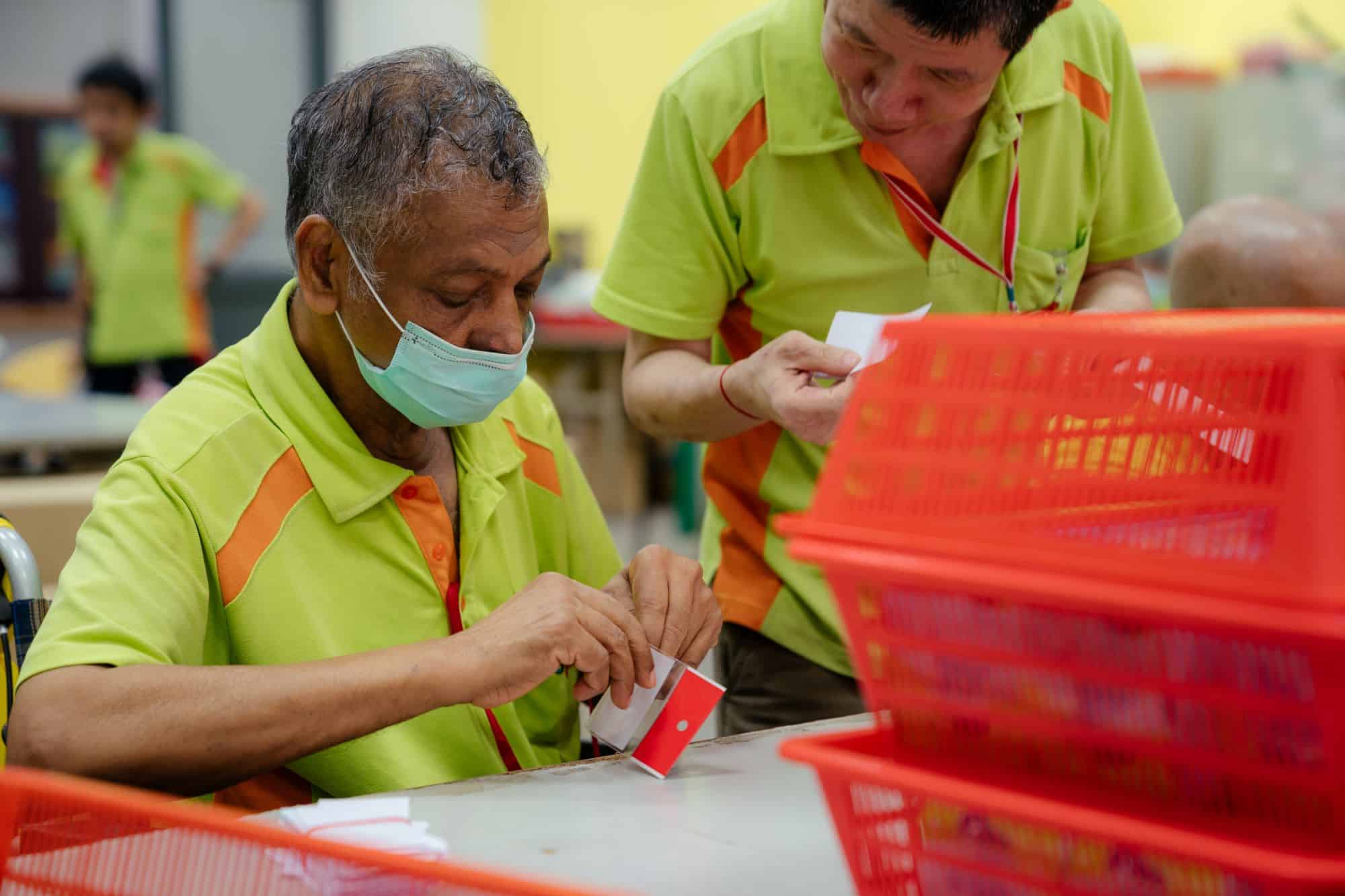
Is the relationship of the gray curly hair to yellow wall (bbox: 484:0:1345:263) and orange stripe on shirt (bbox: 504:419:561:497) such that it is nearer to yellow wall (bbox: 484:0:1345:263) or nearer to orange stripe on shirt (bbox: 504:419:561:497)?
orange stripe on shirt (bbox: 504:419:561:497)

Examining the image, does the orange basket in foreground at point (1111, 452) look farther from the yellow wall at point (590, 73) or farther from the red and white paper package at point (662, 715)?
the yellow wall at point (590, 73)

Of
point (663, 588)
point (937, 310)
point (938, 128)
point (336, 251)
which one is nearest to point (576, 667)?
point (663, 588)

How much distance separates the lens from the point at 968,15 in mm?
1344

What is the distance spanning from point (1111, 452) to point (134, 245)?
18.3 ft

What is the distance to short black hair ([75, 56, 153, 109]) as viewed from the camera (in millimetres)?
5438

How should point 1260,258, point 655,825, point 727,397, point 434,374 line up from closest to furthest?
point 655,825 < point 434,374 < point 727,397 < point 1260,258

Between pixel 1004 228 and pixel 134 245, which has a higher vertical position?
pixel 1004 228

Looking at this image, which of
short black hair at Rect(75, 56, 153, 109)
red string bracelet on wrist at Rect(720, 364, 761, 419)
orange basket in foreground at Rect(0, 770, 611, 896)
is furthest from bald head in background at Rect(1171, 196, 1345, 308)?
short black hair at Rect(75, 56, 153, 109)

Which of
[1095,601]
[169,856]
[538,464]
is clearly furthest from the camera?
[538,464]

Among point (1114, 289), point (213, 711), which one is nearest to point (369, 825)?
point (213, 711)

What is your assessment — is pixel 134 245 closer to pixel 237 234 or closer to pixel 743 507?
pixel 237 234

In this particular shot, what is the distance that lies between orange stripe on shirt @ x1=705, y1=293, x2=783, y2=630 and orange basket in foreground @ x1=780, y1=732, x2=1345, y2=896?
3.10 feet

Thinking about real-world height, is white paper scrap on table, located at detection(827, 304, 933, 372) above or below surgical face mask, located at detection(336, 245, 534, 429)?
above

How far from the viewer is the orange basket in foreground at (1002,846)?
690mm
